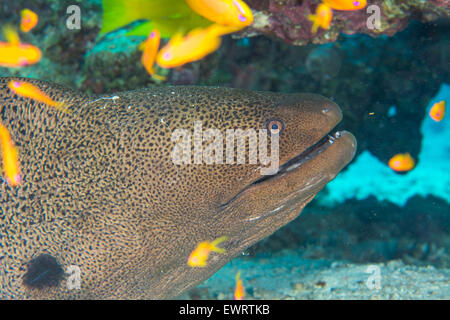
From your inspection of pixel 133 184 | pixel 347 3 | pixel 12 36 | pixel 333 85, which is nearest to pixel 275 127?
pixel 133 184

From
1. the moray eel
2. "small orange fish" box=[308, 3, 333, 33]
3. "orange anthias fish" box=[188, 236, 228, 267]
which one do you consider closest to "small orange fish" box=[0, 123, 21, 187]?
the moray eel

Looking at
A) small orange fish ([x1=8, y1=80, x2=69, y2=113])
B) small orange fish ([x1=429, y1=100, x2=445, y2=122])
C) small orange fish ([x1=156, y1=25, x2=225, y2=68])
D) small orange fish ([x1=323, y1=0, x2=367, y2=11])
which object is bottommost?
small orange fish ([x1=8, y1=80, x2=69, y2=113])

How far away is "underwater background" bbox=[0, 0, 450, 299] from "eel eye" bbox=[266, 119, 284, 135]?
7.09 feet

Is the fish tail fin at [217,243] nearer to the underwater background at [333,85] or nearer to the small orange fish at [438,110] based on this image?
the underwater background at [333,85]

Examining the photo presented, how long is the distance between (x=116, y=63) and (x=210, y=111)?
2.61 metres

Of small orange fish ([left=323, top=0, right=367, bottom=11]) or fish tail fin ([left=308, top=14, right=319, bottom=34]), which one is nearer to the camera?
small orange fish ([left=323, top=0, right=367, bottom=11])

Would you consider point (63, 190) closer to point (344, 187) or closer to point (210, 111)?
point (210, 111)

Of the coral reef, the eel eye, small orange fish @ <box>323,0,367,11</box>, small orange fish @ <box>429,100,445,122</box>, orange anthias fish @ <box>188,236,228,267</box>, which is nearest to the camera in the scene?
the eel eye

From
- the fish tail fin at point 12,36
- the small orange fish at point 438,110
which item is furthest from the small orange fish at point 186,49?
the small orange fish at point 438,110

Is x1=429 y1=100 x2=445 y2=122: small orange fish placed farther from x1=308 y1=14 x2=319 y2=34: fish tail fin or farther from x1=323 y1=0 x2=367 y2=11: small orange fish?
x1=323 y1=0 x2=367 y2=11: small orange fish

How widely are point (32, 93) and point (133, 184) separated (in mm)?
1146

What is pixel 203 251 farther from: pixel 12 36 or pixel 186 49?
pixel 12 36

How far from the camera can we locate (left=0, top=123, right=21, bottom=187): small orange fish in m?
2.69

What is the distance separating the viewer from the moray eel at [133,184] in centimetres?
250
